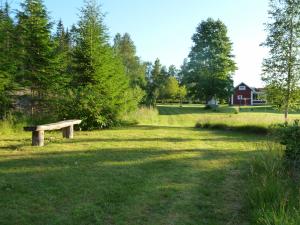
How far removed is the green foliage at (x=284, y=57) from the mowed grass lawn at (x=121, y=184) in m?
7.32

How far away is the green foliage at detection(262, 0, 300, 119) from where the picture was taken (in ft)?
52.7

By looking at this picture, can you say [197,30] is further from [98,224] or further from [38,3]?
[98,224]

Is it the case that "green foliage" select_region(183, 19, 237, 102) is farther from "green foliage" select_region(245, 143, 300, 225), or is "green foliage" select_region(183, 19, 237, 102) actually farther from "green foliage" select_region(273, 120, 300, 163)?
"green foliage" select_region(245, 143, 300, 225)

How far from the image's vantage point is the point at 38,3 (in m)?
17.6

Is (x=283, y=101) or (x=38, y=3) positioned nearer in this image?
(x=283, y=101)

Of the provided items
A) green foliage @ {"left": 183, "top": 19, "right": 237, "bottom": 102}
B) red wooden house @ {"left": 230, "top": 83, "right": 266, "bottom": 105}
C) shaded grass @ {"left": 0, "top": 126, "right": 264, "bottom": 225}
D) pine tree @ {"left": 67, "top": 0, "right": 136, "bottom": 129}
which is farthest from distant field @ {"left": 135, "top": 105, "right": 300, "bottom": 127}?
red wooden house @ {"left": 230, "top": 83, "right": 266, "bottom": 105}

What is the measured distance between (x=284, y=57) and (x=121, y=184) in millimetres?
12822

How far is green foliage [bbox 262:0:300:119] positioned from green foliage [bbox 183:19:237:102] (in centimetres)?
2641

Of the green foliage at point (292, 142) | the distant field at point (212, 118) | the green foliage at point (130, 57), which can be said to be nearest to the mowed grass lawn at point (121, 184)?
the green foliage at point (292, 142)

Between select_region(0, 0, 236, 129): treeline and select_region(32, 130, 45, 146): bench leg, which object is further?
select_region(0, 0, 236, 129): treeline

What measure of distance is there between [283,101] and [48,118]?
10919mm

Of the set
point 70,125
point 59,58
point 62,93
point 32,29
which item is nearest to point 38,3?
point 32,29

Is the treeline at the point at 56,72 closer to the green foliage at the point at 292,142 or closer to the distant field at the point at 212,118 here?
the distant field at the point at 212,118

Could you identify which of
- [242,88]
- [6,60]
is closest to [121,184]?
[6,60]
